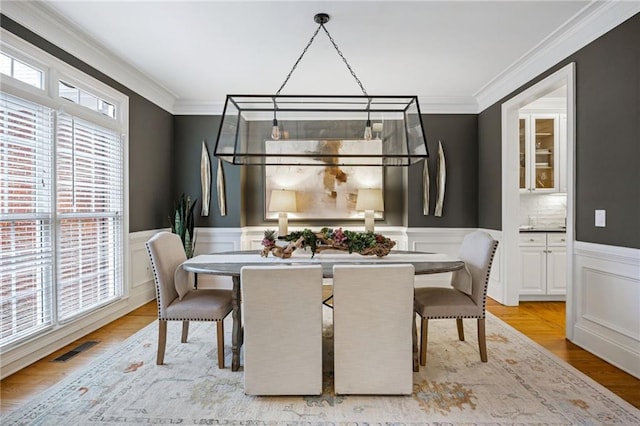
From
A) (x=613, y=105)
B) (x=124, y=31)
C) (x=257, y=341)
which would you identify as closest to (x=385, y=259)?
(x=257, y=341)


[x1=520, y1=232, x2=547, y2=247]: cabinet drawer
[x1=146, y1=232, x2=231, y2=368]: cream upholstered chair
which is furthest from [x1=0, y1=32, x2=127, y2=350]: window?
[x1=520, y1=232, x2=547, y2=247]: cabinet drawer

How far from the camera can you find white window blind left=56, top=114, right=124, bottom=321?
318cm

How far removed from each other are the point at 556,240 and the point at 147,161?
479cm

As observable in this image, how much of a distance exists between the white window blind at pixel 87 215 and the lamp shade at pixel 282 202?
1.90 m

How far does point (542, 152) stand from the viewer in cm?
480

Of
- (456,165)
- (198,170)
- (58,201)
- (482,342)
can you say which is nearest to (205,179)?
(198,170)

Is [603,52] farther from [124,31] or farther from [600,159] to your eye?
[124,31]

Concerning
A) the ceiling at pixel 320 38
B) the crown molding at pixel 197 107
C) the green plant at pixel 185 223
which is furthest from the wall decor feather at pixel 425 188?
the green plant at pixel 185 223

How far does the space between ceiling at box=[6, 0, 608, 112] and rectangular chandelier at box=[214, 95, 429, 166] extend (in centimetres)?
70

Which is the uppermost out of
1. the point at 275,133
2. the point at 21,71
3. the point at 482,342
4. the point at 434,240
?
the point at 21,71

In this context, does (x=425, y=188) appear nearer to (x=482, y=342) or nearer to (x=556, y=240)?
(x=556, y=240)

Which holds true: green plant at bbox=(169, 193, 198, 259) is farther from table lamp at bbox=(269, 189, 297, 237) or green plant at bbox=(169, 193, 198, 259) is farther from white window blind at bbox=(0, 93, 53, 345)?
white window blind at bbox=(0, 93, 53, 345)

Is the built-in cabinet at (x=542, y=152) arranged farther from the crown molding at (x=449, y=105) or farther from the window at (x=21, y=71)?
the window at (x=21, y=71)

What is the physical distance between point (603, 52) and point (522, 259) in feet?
7.78
